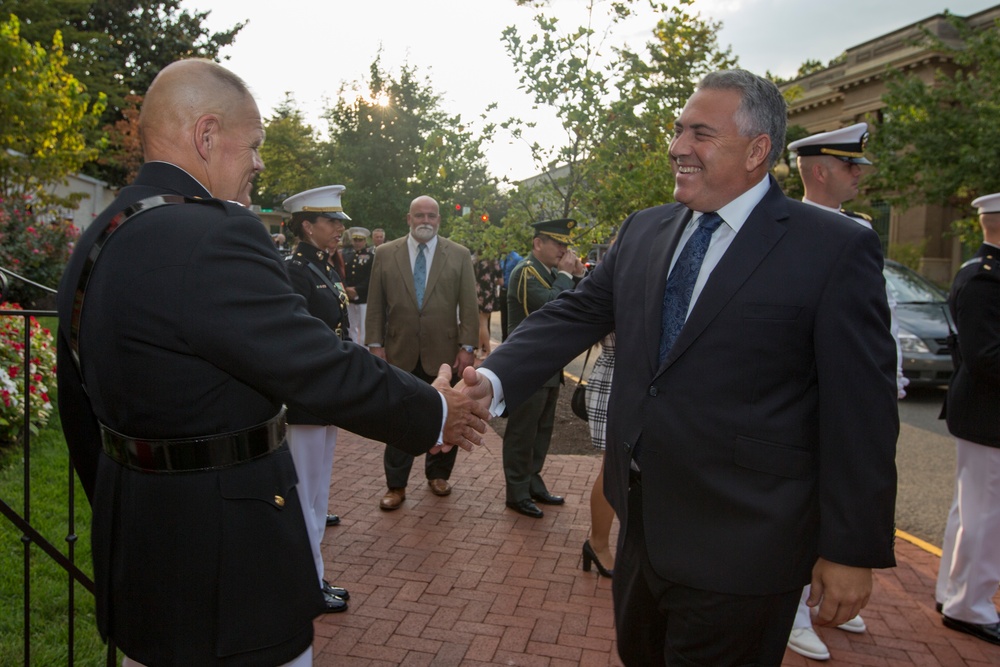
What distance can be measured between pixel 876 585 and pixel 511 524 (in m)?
2.41

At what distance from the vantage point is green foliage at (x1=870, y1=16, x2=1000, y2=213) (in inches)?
731

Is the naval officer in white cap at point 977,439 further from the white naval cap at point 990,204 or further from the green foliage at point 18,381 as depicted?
the green foliage at point 18,381

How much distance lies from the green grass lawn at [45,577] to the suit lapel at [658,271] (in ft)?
8.49

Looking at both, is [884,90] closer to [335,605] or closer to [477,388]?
[335,605]

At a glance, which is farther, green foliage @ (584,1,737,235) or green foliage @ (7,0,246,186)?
green foliage @ (7,0,246,186)

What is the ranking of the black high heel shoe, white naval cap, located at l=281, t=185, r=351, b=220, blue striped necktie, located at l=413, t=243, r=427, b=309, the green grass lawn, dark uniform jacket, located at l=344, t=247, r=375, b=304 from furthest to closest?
dark uniform jacket, located at l=344, t=247, r=375, b=304 < blue striped necktie, located at l=413, t=243, r=427, b=309 < white naval cap, located at l=281, t=185, r=351, b=220 < the black high heel shoe < the green grass lawn

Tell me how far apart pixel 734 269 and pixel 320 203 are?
3.45 m

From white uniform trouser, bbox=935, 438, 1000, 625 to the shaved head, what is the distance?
395 centimetres

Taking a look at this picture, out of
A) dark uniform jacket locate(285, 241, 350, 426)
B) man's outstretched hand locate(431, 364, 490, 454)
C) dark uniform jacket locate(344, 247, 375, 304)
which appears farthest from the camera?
dark uniform jacket locate(344, 247, 375, 304)

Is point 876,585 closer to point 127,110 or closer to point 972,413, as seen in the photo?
point 972,413

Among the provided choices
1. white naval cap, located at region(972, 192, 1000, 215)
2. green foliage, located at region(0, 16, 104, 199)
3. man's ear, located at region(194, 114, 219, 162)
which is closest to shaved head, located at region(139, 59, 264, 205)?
man's ear, located at region(194, 114, 219, 162)

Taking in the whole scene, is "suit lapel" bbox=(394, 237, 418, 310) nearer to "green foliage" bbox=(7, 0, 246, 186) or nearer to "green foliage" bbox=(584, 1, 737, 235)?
"green foliage" bbox=(584, 1, 737, 235)

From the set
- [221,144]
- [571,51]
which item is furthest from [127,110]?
[221,144]

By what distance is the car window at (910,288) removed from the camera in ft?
38.4
